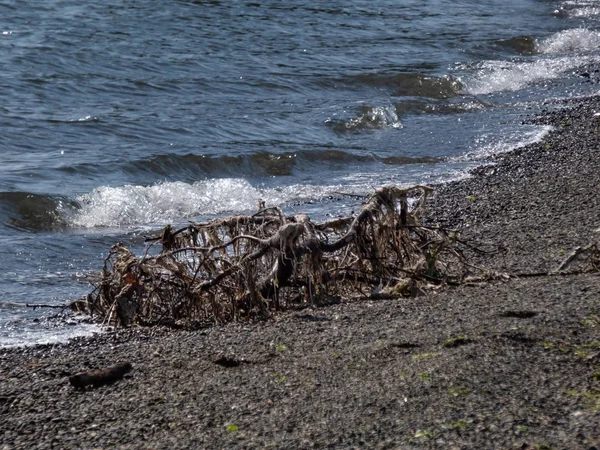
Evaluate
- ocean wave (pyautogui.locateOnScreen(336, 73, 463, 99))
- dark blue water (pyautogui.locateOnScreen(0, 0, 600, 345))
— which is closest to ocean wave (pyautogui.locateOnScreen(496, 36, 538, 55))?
dark blue water (pyautogui.locateOnScreen(0, 0, 600, 345))

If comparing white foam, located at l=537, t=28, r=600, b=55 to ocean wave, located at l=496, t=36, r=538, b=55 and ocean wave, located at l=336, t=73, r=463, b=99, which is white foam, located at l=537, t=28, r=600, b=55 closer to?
ocean wave, located at l=496, t=36, r=538, b=55

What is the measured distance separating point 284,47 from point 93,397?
55.4 ft

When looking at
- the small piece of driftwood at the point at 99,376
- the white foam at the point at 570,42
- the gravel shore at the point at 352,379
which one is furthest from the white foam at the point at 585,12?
the small piece of driftwood at the point at 99,376

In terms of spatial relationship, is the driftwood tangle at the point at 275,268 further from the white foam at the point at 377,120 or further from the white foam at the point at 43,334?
the white foam at the point at 377,120

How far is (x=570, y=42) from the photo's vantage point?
873 inches

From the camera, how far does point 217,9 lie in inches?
952

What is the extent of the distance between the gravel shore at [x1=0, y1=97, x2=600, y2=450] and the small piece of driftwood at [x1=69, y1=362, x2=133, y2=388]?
0.14 feet

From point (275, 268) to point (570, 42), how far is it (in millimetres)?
18119

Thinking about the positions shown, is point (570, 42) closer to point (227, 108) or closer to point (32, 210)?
point (227, 108)

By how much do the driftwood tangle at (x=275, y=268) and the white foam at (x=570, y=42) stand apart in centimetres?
1660

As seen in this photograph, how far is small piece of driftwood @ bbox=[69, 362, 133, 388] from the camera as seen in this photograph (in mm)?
4617

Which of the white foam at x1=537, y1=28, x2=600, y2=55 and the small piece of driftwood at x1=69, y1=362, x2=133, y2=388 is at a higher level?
the small piece of driftwood at x1=69, y1=362, x2=133, y2=388

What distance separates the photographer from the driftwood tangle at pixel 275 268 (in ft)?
19.7

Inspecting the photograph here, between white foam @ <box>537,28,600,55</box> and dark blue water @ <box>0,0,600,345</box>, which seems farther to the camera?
white foam @ <box>537,28,600,55</box>
